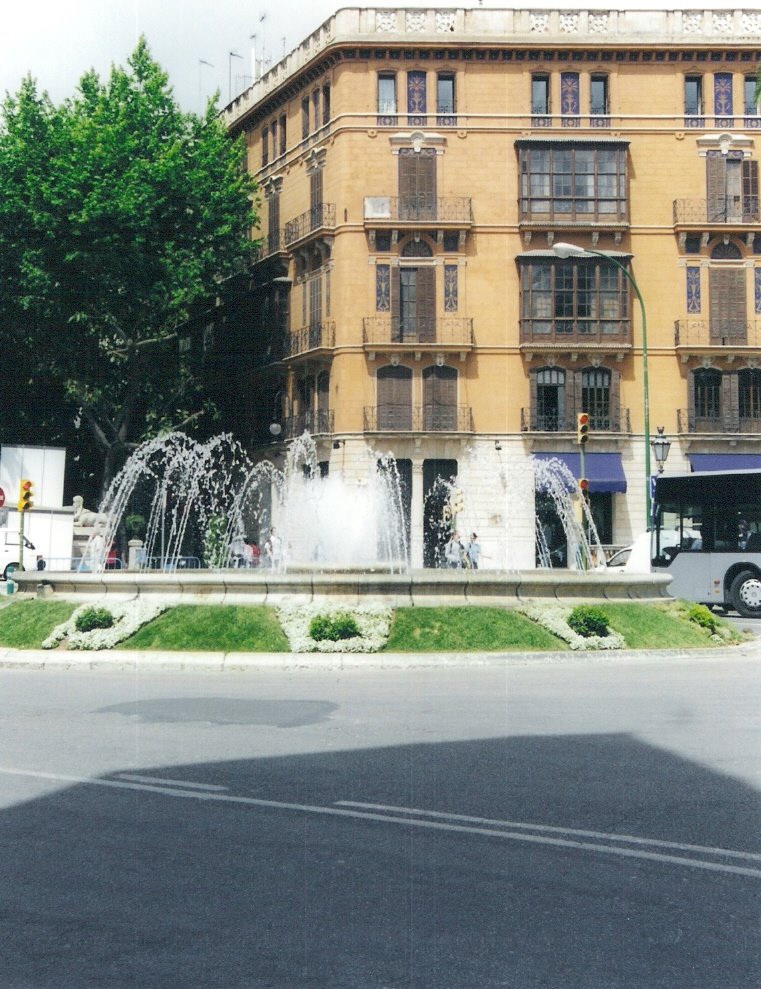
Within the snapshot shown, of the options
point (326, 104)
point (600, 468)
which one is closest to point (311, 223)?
point (326, 104)

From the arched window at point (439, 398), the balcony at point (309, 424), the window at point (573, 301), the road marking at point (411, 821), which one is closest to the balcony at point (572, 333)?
the window at point (573, 301)

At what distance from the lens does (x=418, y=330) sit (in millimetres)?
43906

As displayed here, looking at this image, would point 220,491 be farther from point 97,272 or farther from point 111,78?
point 111,78

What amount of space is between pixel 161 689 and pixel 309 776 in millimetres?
5938

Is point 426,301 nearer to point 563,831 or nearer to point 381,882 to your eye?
point 563,831

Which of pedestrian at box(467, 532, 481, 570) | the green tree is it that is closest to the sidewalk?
pedestrian at box(467, 532, 481, 570)

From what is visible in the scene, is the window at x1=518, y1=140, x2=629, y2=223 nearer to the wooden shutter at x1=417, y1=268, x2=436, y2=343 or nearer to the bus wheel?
the wooden shutter at x1=417, y1=268, x2=436, y2=343

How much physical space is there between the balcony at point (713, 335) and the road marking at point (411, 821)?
1499 inches

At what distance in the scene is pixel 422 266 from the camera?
44.1 metres

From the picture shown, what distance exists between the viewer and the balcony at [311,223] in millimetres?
45000

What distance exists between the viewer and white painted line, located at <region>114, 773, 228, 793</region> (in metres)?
7.97

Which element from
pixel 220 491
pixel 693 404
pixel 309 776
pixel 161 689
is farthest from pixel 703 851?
pixel 220 491

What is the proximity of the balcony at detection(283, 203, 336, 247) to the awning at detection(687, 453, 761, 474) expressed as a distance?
15.7 m

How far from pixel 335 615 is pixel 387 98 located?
104 feet
